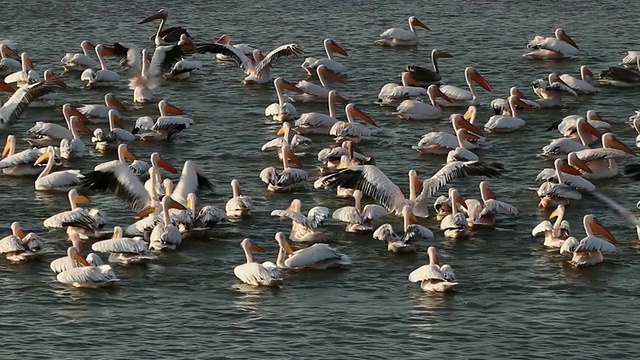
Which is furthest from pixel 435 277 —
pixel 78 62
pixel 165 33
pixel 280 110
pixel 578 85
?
pixel 165 33

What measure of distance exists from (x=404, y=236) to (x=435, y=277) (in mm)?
1790

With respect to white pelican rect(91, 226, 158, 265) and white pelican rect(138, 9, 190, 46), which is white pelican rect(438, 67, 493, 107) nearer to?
white pelican rect(138, 9, 190, 46)

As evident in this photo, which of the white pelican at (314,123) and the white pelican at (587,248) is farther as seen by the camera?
the white pelican at (314,123)

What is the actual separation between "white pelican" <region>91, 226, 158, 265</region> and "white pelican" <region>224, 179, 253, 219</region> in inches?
75.6

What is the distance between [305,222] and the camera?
19.1 metres

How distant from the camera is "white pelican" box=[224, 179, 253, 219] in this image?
20047mm

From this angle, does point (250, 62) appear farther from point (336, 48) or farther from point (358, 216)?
point (358, 216)

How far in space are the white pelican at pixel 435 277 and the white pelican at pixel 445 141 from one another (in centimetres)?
575

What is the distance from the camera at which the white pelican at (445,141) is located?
75.6 feet

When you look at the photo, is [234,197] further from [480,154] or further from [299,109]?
[299,109]

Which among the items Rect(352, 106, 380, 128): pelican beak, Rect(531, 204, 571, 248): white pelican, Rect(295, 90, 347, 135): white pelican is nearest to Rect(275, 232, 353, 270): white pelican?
Rect(531, 204, 571, 248): white pelican

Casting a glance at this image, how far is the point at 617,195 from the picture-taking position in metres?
21.3

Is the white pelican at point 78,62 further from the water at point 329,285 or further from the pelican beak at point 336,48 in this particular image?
the pelican beak at point 336,48

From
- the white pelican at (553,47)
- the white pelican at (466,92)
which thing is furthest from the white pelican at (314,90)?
the white pelican at (553,47)
